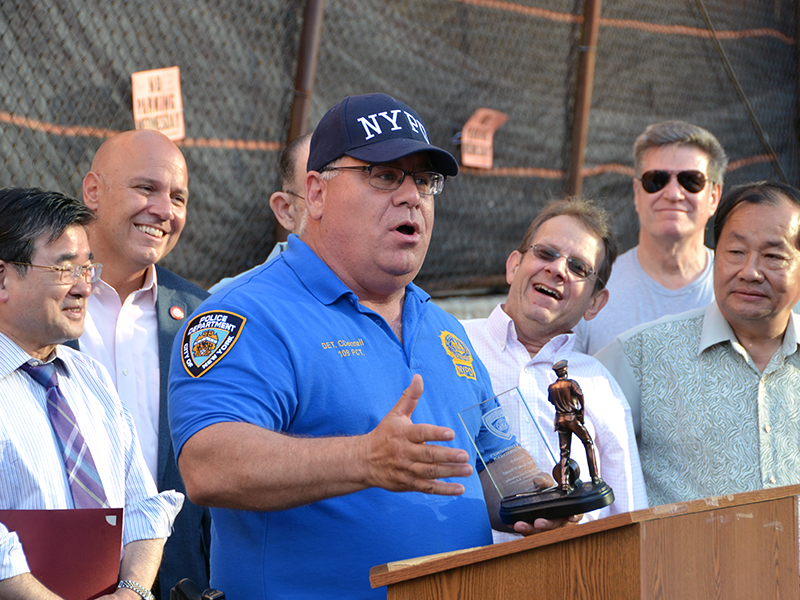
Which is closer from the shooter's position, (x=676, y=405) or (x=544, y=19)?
(x=676, y=405)

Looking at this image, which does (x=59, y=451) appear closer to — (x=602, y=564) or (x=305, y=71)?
(x=602, y=564)

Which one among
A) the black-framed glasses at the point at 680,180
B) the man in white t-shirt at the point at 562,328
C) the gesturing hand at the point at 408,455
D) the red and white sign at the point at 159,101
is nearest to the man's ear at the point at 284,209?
the red and white sign at the point at 159,101

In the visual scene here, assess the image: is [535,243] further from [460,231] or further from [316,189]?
[460,231]

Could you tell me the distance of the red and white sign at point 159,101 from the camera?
12.0 feet

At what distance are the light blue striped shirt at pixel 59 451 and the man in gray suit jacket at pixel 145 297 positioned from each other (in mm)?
433

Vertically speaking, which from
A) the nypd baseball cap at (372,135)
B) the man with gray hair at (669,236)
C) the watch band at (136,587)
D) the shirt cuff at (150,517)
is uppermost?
the man with gray hair at (669,236)

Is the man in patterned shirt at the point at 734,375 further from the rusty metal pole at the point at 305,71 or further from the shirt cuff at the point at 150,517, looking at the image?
the rusty metal pole at the point at 305,71

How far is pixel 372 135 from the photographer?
1.95m

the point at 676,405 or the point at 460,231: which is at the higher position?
the point at 460,231

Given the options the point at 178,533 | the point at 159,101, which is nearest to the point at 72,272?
the point at 178,533

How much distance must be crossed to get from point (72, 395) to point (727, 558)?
1670mm

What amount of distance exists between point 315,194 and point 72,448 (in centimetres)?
91

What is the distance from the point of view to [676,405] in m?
2.74

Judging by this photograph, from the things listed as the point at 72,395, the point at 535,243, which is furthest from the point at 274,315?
the point at 535,243
